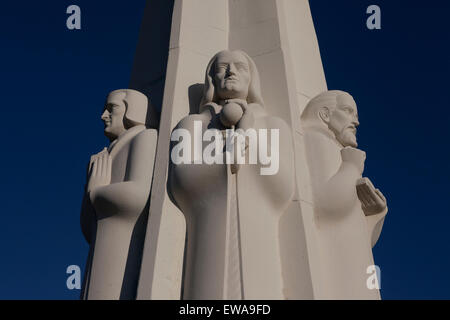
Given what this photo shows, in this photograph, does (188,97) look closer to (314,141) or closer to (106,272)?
(314,141)

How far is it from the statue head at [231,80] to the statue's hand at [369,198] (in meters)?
1.39

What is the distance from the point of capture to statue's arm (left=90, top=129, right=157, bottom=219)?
552 centimetres

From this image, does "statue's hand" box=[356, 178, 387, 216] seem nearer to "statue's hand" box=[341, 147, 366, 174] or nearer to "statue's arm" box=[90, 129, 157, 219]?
"statue's hand" box=[341, 147, 366, 174]

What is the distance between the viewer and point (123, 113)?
261 inches

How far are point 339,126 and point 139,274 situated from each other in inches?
115

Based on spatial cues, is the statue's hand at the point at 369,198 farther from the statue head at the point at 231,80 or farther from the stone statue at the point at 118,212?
the stone statue at the point at 118,212

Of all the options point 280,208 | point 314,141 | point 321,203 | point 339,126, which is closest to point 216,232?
point 280,208

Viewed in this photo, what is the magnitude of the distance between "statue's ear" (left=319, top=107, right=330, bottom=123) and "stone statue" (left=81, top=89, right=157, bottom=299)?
6.34 feet

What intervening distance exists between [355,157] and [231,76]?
5.21 feet

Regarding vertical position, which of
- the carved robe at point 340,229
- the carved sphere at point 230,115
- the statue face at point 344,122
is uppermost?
the statue face at point 344,122

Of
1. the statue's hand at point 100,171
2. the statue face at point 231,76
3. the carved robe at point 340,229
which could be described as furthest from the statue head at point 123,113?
the carved robe at point 340,229

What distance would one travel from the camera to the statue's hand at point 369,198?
5789 mm

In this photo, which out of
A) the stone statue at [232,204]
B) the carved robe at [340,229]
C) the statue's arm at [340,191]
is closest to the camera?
the stone statue at [232,204]
